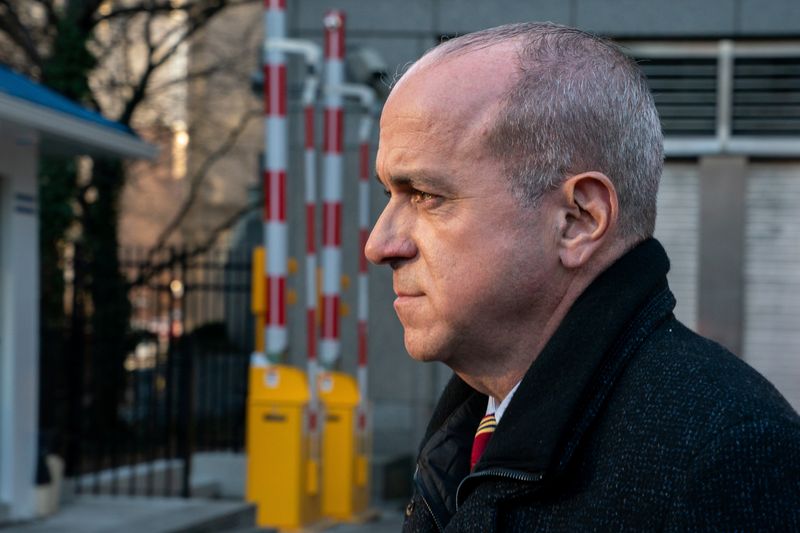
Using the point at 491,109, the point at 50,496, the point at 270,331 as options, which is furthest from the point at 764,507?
the point at 50,496

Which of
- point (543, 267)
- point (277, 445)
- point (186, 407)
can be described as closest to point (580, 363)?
point (543, 267)

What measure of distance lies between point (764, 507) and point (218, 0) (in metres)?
17.3

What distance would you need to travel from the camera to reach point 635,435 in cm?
139

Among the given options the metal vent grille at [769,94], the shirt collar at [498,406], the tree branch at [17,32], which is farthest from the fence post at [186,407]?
the shirt collar at [498,406]

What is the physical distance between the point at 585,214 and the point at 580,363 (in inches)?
7.3

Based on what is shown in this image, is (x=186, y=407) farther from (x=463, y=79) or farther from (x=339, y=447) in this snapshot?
(x=463, y=79)

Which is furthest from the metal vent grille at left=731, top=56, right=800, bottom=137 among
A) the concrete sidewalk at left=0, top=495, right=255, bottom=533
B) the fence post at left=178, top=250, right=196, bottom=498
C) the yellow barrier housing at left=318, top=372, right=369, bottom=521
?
the concrete sidewalk at left=0, top=495, right=255, bottom=533

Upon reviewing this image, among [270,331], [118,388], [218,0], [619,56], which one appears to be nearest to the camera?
[619,56]

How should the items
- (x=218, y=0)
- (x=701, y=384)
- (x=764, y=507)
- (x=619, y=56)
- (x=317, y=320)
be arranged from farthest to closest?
(x=218, y=0) → (x=317, y=320) → (x=619, y=56) → (x=701, y=384) → (x=764, y=507)

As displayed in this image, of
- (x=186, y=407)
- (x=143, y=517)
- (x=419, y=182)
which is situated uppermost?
(x=419, y=182)

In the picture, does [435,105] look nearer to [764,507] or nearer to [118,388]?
[764,507]

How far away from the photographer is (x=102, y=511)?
9.32m

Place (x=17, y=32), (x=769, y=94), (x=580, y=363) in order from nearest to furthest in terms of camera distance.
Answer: (x=580, y=363) → (x=769, y=94) → (x=17, y=32)

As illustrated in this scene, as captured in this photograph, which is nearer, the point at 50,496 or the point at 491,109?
the point at 491,109
